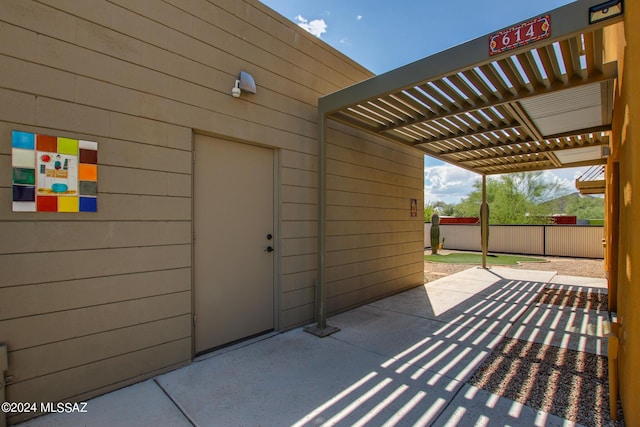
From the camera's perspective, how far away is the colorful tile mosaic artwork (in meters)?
2.13

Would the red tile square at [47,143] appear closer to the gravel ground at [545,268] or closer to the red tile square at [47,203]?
the red tile square at [47,203]

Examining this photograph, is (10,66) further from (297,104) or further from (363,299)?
(363,299)

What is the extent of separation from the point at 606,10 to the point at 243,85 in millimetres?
2987

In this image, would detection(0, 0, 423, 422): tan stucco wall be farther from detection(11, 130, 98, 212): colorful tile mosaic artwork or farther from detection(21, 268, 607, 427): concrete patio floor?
detection(21, 268, 607, 427): concrete patio floor

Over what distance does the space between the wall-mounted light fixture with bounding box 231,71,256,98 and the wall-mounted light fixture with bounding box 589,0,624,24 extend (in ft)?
9.40

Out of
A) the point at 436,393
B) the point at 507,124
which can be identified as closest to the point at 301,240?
the point at 436,393

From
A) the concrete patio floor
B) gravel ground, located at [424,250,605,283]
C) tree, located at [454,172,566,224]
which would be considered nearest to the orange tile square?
the concrete patio floor

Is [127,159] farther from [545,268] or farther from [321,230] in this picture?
[545,268]

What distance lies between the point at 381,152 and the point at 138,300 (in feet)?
14.1

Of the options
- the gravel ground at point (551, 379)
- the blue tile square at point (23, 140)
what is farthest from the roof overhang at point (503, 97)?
the blue tile square at point (23, 140)

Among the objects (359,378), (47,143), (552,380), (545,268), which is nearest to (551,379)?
(552,380)

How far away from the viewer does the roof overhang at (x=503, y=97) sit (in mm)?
2697

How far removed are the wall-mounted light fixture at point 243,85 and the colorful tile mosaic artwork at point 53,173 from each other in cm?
139

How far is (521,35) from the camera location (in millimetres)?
2494
